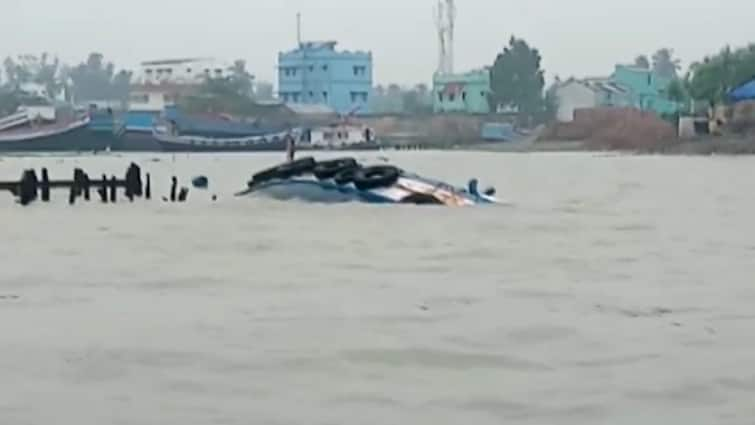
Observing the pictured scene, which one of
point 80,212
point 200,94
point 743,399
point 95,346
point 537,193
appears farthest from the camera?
point 200,94

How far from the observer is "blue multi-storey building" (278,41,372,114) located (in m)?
123

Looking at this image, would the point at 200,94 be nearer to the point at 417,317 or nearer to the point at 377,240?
the point at 377,240

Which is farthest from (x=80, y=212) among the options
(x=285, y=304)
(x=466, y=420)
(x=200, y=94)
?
(x=200, y=94)

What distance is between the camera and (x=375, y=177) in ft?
92.0

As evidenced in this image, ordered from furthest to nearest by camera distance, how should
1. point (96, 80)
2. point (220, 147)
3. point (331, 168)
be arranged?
1. point (96, 80)
2. point (220, 147)
3. point (331, 168)

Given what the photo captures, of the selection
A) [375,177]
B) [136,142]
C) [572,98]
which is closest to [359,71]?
[572,98]

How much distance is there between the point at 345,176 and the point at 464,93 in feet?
318

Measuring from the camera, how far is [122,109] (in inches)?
4614

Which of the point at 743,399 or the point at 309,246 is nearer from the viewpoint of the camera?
the point at 743,399

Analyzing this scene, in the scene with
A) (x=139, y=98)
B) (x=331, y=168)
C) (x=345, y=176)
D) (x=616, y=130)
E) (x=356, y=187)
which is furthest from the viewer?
(x=139, y=98)

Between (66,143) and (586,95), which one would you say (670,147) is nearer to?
(66,143)

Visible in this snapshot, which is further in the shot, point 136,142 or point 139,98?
point 139,98

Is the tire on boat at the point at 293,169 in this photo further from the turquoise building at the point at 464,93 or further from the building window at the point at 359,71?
the building window at the point at 359,71

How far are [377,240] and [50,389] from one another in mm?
11488
